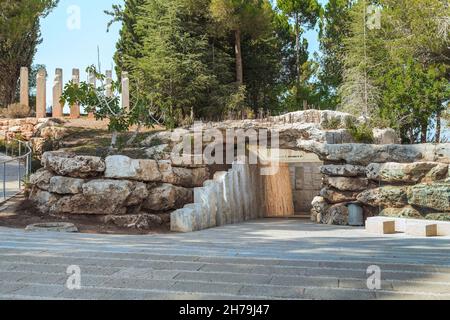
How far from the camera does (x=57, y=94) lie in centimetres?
1923

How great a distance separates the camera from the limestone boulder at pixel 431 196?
9.12 metres

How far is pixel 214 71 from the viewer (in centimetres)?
1866

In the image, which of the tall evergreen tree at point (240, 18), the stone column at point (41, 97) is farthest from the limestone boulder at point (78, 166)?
the tall evergreen tree at point (240, 18)

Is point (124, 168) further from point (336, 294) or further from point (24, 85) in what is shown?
point (24, 85)

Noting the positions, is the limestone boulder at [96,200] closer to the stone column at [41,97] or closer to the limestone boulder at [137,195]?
the limestone boulder at [137,195]

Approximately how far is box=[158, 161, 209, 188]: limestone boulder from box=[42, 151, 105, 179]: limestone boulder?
1.30 m

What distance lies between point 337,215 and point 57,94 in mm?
13124

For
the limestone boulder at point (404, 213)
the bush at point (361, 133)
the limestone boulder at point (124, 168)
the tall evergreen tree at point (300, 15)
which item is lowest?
the limestone boulder at point (404, 213)

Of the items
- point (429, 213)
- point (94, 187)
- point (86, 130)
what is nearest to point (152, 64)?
point (86, 130)

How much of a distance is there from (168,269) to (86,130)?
11347 millimetres

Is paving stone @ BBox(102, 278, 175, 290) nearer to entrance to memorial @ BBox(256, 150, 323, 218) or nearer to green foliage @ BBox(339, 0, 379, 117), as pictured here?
entrance to memorial @ BBox(256, 150, 323, 218)

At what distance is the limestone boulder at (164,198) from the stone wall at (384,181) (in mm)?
3582

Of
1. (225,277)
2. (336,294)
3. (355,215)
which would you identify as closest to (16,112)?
(355,215)

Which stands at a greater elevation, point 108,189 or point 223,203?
point 108,189
